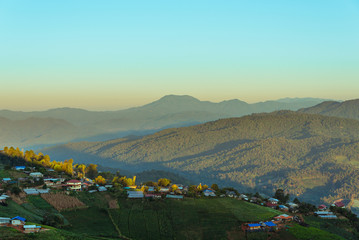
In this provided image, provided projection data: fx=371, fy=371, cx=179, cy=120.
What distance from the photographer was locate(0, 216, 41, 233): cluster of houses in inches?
2047

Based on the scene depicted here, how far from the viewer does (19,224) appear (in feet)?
177

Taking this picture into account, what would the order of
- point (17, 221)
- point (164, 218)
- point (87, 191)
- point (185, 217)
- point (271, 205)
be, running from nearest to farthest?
point (17, 221) < point (164, 218) < point (185, 217) < point (87, 191) < point (271, 205)

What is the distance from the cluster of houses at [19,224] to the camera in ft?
171

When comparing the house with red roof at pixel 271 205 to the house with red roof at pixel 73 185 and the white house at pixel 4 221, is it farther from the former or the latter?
the white house at pixel 4 221

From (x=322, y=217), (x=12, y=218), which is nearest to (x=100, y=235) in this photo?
(x=12, y=218)

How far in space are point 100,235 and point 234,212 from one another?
29069 millimetres

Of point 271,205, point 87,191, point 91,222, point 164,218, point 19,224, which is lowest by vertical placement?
point 271,205

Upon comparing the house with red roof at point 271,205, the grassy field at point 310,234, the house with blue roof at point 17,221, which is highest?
the house with blue roof at point 17,221

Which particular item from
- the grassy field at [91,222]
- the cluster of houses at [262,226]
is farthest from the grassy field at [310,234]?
the grassy field at [91,222]

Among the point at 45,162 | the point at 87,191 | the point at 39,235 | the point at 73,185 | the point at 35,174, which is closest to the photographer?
the point at 39,235

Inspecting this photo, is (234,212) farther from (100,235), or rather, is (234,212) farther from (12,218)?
(12,218)

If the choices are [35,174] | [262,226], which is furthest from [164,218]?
[35,174]

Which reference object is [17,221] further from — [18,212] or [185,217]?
[185,217]

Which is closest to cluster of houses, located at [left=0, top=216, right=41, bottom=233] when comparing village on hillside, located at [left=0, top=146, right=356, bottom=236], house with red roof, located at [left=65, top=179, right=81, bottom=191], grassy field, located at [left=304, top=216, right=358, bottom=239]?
village on hillside, located at [left=0, top=146, right=356, bottom=236]
